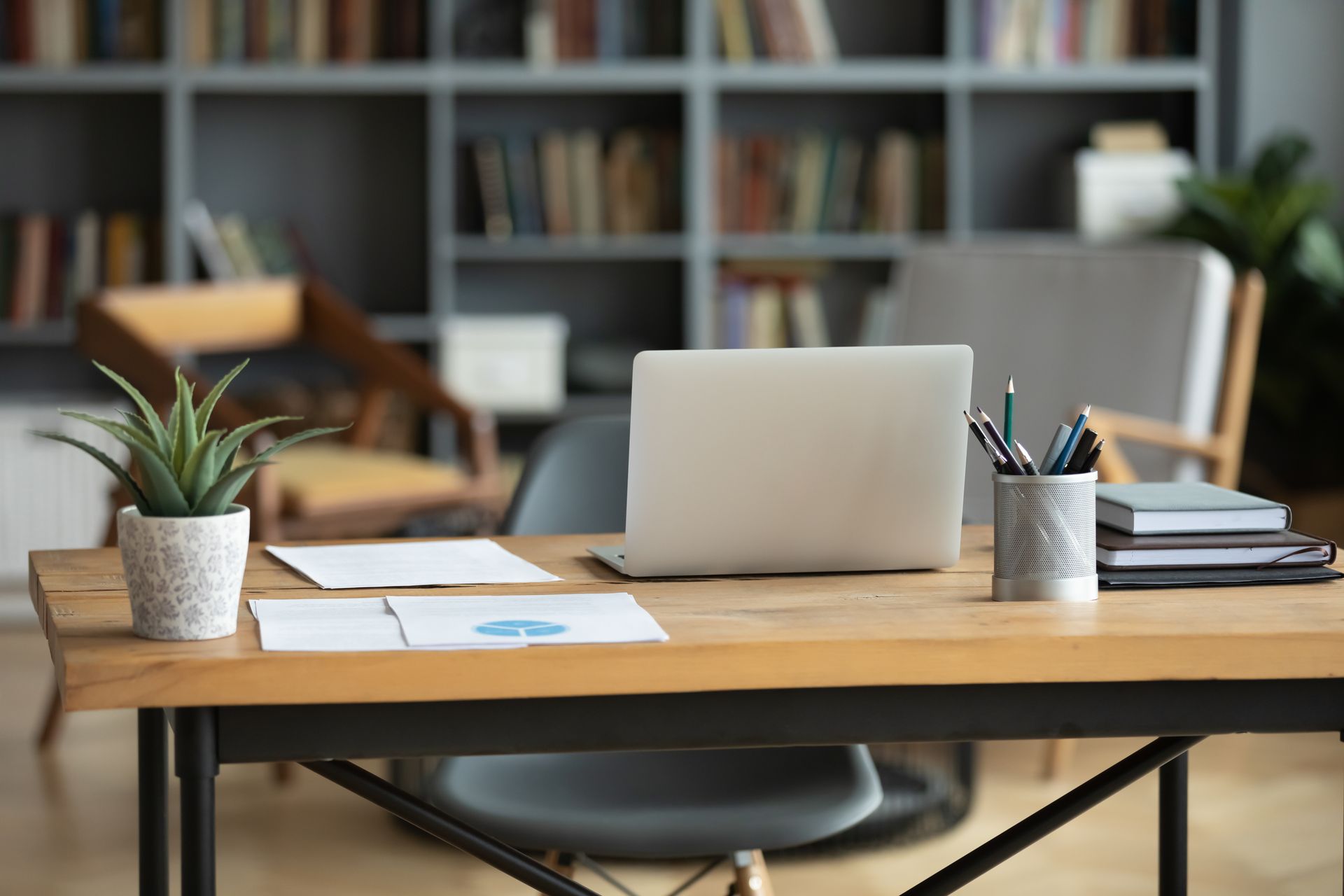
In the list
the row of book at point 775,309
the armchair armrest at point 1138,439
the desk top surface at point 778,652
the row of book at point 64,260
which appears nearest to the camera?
the desk top surface at point 778,652

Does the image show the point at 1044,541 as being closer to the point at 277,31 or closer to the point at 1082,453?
the point at 1082,453

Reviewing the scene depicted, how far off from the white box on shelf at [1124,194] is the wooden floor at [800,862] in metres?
1.57

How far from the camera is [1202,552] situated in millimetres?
1175

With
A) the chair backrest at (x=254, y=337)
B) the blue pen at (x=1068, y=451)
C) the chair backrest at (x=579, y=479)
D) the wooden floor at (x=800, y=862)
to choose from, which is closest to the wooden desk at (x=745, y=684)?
the blue pen at (x=1068, y=451)

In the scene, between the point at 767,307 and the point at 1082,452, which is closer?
the point at 1082,452

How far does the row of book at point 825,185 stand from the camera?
4.10m

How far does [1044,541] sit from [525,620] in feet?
1.20

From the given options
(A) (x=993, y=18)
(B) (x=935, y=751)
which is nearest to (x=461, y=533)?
(B) (x=935, y=751)

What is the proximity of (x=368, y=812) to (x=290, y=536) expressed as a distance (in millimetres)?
572

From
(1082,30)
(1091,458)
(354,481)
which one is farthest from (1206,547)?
(1082,30)

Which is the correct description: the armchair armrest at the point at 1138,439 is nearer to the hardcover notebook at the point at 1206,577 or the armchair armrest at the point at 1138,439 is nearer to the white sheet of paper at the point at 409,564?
the hardcover notebook at the point at 1206,577

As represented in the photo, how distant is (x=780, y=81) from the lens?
4.01m

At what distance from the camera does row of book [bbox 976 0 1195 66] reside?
4.06 meters

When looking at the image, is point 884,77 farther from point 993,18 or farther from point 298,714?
point 298,714
